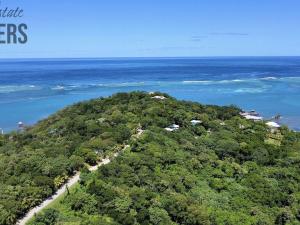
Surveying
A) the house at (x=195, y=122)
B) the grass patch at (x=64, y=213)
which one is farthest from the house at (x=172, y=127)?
→ the grass patch at (x=64, y=213)

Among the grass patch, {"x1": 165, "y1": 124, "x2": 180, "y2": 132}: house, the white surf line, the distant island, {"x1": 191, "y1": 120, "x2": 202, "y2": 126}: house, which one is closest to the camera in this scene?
the grass patch

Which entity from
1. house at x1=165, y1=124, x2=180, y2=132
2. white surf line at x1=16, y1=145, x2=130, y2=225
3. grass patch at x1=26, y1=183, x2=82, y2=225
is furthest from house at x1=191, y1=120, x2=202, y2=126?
grass patch at x1=26, y1=183, x2=82, y2=225

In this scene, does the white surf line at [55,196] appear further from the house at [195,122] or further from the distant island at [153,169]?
the house at [195,122]

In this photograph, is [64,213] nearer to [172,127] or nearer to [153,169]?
[153,169]

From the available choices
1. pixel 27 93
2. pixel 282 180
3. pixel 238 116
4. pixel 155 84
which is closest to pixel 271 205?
pixel 282 180

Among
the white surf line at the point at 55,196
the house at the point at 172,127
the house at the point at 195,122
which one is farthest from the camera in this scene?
the house at the point at 195,122

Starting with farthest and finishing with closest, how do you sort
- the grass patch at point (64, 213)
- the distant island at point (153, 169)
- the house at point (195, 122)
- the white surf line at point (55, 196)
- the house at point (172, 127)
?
the house at point (195, 122), the house at point (172, 127), the distant island at point (153, 169), the white surf line at point (55, 196), the grass patch at point (64, 213)

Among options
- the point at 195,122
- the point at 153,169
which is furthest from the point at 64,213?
the point at 195,122

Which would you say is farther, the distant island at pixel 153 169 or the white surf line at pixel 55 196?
the distant island at pixel 153 169

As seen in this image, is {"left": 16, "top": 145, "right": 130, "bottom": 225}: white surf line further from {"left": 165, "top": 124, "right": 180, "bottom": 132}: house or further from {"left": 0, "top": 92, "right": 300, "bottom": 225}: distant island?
{"left": 165, "top": 124, "right": 180, "bottom": 132}: house
